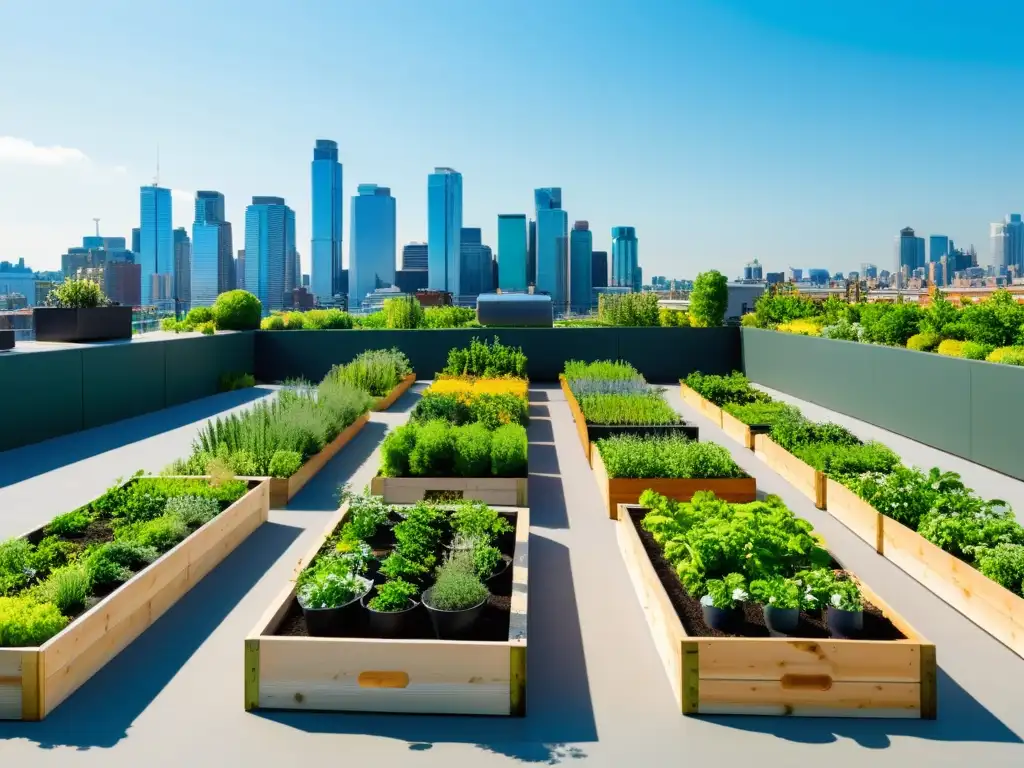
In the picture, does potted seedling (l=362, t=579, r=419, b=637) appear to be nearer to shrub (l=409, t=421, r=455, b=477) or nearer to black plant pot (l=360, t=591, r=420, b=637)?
black plant pot (l=360, t=591, r=420, b=637)

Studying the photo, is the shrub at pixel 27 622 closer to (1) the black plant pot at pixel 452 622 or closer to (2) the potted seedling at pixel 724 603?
(1) the black plant pot at pixel 452 622

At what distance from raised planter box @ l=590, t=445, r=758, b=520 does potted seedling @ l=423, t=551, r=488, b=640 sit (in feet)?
7.68

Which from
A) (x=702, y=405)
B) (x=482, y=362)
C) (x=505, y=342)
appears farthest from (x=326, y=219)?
(x=702, y=405)

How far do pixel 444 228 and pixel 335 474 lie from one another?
108m

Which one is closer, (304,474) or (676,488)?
(676,488)

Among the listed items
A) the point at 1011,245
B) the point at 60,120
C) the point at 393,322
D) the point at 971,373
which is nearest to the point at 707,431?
the point at 971,373

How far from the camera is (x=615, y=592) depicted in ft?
12.7

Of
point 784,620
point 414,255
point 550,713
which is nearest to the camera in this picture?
point 550,713

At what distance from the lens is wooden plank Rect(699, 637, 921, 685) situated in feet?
8.69

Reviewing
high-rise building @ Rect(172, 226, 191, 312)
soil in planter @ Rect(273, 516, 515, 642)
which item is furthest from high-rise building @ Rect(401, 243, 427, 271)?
soil in planter @ Rect(273, 516, 515, 642)

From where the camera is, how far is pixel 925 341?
351 inches

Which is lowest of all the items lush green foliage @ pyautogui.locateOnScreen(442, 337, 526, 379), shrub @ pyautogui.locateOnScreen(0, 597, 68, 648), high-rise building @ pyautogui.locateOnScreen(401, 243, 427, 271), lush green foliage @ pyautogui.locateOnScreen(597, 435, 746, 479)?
shrub @ pyautogui.locateOnScreen(0, 597, 68, 648)

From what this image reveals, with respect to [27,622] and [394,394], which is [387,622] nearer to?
[27,622]

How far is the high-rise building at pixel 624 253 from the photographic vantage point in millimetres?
115500
